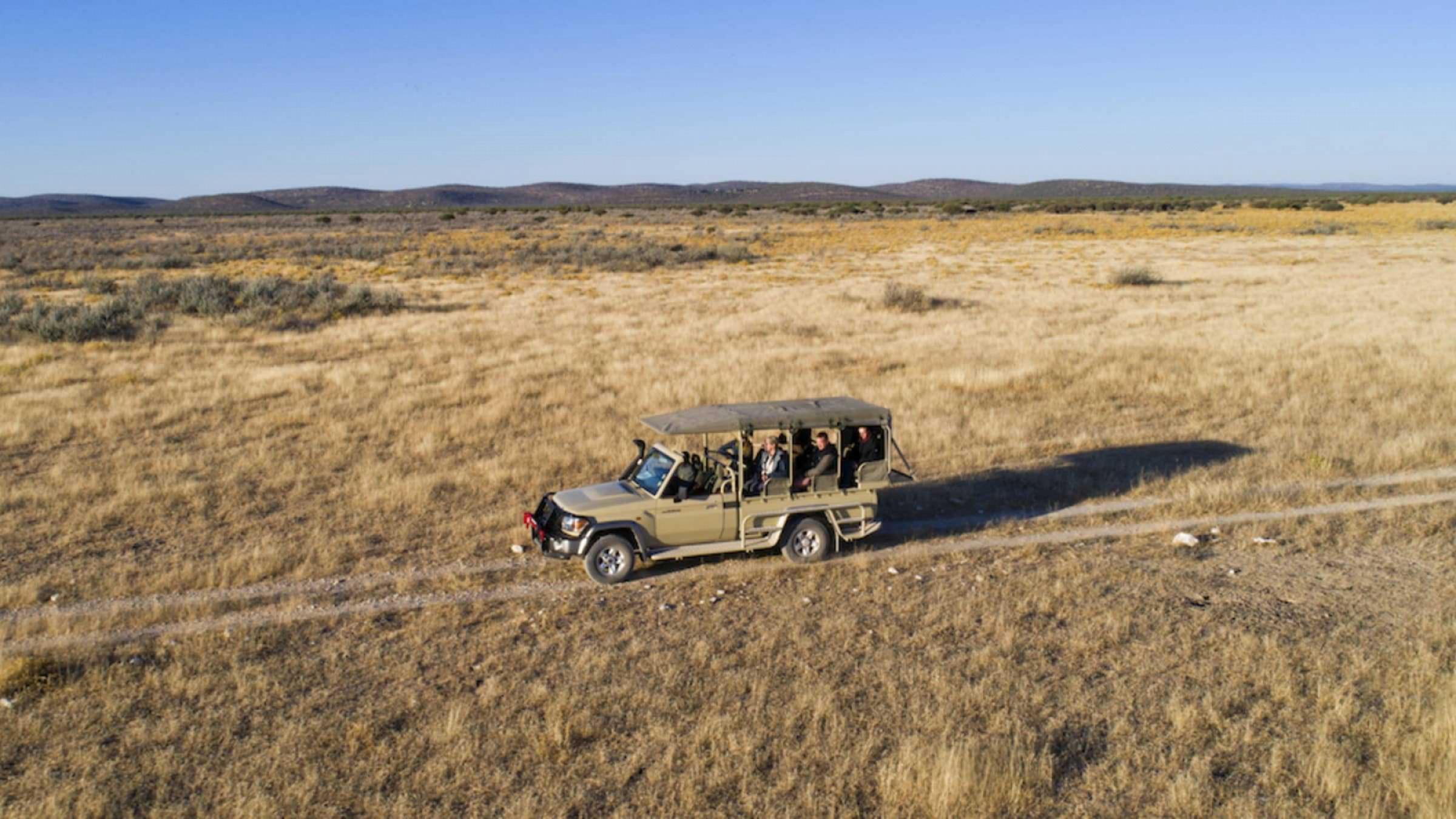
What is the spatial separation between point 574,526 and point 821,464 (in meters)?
2.45

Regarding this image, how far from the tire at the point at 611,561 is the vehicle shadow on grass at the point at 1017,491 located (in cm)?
25

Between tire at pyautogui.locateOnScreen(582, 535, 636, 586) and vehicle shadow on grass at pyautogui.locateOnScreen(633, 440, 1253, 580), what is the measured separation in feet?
0.83

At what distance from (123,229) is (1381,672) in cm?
9707

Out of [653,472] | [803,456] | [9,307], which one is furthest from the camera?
[9,307]

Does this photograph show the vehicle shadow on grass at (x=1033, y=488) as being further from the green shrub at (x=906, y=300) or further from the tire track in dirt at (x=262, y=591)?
the green shrub at (x=906, y=300)

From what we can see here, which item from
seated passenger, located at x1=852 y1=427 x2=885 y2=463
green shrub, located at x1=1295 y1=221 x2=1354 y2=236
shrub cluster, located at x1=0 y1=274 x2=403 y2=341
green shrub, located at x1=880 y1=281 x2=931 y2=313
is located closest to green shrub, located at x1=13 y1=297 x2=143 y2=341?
shrub cluster, located at x1=0 y1=274 x2=403 y2=341

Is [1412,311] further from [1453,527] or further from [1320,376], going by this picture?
[1453,527]

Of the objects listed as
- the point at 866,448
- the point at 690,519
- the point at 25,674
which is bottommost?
the point at 25,674

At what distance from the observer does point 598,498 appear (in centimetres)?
999

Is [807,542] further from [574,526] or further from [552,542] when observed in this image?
[552,542]

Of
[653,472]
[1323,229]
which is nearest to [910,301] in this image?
[653,472]

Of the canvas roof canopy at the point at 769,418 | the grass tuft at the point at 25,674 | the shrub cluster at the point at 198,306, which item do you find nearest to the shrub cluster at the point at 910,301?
the shrub cluster at the point at 198,306

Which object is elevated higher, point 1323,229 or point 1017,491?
point 1323,229

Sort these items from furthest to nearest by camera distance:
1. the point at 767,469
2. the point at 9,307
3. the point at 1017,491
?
the point at 9,307 → the point at 1017,491 → the point at 767,469
